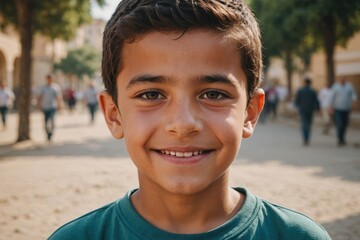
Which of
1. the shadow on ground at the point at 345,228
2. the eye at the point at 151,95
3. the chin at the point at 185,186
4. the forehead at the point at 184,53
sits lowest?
the shadow on ground at the point at 345,228

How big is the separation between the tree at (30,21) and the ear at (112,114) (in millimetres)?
11203

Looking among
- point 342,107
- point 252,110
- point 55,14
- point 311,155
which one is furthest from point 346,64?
point 252,110

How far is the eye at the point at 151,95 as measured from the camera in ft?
5.46

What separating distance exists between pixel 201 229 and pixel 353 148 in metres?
10.8

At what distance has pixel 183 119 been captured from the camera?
155cm

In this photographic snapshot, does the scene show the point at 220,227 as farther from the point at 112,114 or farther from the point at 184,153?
the point at 112,114

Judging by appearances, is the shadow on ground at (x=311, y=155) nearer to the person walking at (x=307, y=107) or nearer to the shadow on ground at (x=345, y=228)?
the person walking at (x=307, y=107)

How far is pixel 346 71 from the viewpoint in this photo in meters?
28.4

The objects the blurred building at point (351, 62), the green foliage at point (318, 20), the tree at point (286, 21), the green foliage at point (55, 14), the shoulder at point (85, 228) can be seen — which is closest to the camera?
the shoulder at point (85, 228)

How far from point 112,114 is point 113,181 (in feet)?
17.0

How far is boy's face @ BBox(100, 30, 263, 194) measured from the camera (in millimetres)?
1595

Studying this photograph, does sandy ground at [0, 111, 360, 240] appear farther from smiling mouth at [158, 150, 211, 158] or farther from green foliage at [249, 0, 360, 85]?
green foliage at [249, 0, 360, 85]

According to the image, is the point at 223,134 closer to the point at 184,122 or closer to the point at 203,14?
the point at 184,122

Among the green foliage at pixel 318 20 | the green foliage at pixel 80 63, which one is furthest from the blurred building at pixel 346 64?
the green foliage at pixel 80 63
